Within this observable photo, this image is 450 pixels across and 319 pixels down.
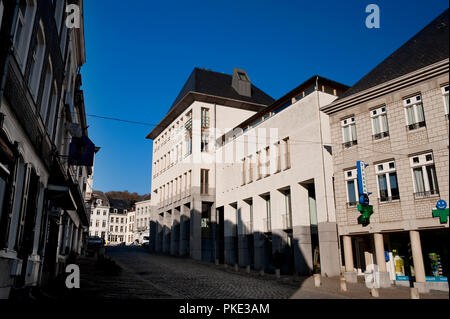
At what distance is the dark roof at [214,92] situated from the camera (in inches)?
1737

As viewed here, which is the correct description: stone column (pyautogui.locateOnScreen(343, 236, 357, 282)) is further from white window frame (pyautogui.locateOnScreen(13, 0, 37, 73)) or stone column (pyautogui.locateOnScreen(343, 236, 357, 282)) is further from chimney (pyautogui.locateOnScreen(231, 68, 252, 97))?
chimney (pyautogui.locateOnScreen(231, 68, 252, 97))

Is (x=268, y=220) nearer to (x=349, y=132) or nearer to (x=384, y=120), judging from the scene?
(x=349, y=132)

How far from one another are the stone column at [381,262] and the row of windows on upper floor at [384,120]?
5.19 meters

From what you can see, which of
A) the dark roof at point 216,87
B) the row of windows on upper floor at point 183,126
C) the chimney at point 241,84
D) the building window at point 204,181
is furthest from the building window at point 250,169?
the chimney at point 241,84

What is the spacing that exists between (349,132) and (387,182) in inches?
153

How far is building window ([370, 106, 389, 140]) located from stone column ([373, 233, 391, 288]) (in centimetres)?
513

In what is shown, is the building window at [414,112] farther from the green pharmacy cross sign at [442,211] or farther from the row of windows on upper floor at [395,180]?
the green pharmacy cross sign at [442,211]

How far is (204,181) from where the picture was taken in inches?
1622

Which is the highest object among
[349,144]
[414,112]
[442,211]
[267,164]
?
[267,164]

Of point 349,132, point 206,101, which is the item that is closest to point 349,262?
point 349,132

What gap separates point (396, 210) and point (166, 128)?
39.4m

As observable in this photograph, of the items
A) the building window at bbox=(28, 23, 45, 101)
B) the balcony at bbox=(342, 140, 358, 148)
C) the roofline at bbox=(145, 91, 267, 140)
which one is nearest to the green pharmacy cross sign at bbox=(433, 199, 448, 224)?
the balcony at bbox=(342, 140, 358, 148)

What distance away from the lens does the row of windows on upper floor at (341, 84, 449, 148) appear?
56.3 ft
